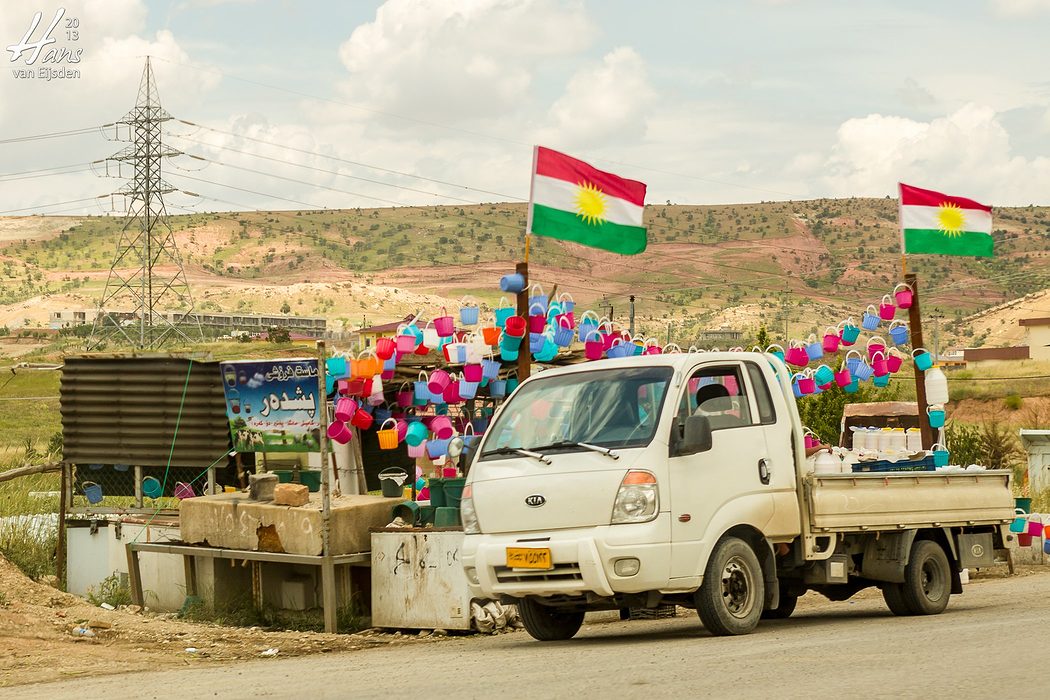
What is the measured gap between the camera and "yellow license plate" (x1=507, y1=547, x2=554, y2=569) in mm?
10242

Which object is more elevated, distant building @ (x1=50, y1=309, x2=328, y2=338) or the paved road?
distant building @ (x1=50, y1=309, x2=328, y2=338)

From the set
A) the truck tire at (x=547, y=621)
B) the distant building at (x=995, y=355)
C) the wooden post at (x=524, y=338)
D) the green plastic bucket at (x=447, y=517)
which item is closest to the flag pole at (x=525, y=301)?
the wooden post at (x=524, y=338)

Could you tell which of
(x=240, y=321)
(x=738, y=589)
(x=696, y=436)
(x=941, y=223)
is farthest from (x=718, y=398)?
(x=240, y=321)

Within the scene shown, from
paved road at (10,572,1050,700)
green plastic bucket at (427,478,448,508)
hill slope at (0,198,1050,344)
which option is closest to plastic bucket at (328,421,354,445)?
green plastic bucket at (427,478,448,508)

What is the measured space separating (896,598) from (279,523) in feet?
19.3

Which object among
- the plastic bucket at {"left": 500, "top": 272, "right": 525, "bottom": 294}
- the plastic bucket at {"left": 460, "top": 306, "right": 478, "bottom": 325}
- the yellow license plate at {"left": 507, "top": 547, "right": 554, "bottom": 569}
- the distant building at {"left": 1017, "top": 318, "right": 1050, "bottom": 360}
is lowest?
the yellow license plate at {"left": 507, "top": 547, "right": 554, "bottom": 569}

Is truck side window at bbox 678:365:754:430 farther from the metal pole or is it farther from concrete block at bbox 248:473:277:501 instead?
concrete block at bbox 248:473:277:501

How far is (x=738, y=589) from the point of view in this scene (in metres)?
10.8

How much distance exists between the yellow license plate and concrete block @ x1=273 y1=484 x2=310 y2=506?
4.08m

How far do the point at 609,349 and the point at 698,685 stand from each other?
9.00 m

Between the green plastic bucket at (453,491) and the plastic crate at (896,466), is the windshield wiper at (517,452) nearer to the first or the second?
the green plastic bucket at (453,491)

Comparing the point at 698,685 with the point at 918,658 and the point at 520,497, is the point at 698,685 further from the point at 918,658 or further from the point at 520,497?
the point at 520,497

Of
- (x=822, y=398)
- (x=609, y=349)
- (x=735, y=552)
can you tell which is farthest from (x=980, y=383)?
(x=735, y=552)

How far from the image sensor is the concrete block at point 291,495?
45.6 feet
